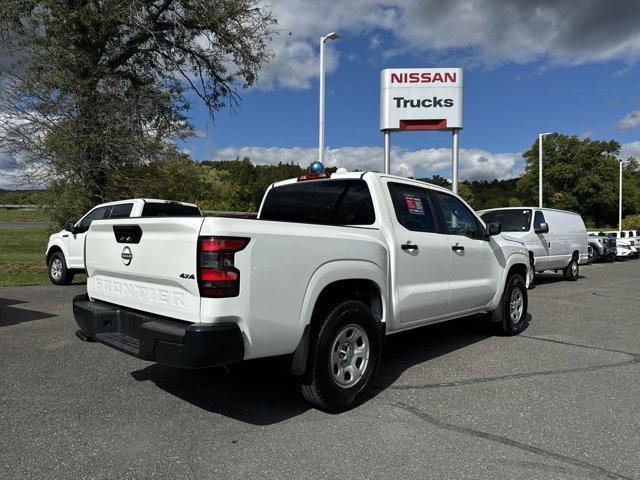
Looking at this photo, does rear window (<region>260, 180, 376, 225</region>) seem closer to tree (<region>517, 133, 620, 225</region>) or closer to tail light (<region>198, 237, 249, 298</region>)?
tail light (<region>198, 237, 249, 298</region>)

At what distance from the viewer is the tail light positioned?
3229 mm

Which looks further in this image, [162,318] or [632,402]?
[632,402]

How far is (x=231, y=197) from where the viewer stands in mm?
55812

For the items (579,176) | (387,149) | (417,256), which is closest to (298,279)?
(417,256)

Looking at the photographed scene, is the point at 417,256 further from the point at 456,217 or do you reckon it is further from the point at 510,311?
the point at 510,311

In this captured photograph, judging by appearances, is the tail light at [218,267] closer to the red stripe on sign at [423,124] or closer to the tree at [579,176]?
the red stripe on sign at [423,124]

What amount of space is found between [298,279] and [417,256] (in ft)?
5.34

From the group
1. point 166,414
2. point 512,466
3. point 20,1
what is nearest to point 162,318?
point 166,414

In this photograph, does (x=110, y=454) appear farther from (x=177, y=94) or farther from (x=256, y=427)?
(x=177, y=94)

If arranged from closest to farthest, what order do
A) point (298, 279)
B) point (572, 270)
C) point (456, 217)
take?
point (298, 279) < point (456, 217) < point (572, 270)

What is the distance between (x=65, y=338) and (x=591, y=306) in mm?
8658

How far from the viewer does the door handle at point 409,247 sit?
466 cm

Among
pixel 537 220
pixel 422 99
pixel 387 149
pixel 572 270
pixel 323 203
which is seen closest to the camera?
pixel 323 203

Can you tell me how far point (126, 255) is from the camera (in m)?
3.96
